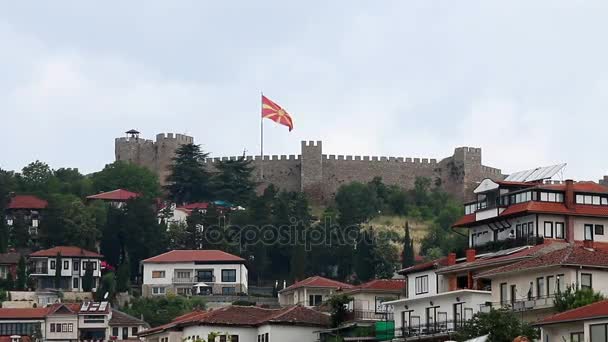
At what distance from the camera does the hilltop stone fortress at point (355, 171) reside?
172 metres

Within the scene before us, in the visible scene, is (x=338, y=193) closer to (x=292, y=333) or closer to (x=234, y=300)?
(x=234, y=300)

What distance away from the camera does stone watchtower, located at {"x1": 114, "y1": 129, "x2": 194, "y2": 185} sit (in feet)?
587

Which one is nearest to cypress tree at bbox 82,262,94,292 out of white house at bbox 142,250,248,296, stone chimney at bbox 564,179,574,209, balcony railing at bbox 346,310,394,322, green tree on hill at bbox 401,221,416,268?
white house at bbox 142,250,248,296

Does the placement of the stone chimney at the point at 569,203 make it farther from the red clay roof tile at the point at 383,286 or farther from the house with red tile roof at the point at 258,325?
the house with red tile roof at the point at 258,325

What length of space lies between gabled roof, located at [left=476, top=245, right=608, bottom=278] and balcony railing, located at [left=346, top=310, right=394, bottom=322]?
1435cm

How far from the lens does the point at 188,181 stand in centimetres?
16800

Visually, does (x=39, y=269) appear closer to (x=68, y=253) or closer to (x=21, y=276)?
(x=68, y=253)

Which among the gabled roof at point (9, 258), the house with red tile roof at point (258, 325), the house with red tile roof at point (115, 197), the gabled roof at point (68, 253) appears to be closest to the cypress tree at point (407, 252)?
the gabled roof at point (68, 253)

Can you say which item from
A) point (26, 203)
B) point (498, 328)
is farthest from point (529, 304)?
point (26, 203)

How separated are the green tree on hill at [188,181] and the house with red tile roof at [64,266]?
2373cm

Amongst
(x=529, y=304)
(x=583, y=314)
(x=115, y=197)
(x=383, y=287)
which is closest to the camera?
(x=583, y=314)

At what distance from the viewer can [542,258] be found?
215 feet

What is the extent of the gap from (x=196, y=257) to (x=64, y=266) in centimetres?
1082

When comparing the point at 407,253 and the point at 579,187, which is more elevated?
the point at 407,253
